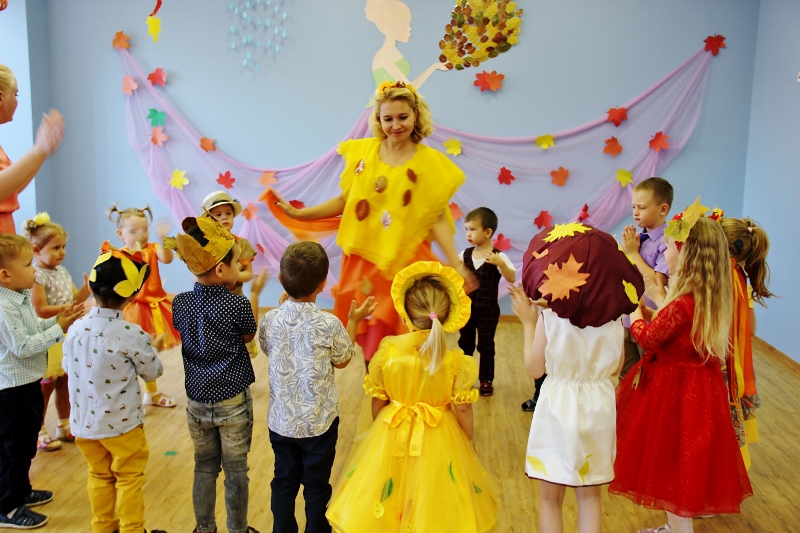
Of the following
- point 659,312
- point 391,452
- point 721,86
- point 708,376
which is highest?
point 721,86

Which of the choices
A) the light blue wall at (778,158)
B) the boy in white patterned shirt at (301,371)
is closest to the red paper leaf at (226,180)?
the boy in white patterned shirt at (301,371)

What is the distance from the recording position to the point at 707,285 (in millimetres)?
2045

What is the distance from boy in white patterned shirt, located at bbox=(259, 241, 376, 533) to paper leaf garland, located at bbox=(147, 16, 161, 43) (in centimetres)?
444

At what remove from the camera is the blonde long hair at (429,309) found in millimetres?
1858

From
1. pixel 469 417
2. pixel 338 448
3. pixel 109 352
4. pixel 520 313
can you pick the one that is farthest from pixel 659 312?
pixel 109 352

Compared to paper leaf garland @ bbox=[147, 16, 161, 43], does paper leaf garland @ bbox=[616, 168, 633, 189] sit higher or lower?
lower

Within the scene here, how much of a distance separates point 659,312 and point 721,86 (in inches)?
150

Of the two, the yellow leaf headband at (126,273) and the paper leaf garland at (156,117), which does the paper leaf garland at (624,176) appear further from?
the yellow leaf headband at (126,273)

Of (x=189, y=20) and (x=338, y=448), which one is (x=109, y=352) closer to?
(x=338, y=448)

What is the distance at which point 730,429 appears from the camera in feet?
6.86

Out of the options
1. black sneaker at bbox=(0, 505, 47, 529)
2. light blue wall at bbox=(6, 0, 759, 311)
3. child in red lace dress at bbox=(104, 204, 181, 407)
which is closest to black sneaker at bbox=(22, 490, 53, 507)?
black sneaker at bbox=(0, 505, 47, 529)

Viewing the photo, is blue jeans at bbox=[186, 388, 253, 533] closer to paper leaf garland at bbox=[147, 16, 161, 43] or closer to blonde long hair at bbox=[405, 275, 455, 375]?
blonde long hair at bbox=[405, 275, 455, 375]

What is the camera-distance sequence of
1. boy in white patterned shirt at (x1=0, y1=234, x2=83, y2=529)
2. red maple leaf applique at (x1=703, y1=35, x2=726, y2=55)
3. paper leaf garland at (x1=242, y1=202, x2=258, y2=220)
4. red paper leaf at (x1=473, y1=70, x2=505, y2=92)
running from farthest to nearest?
paper leaf garland at (x1=242, y1=202, x2=258, y2=220) < red paper leaf at (x1=473, y1=70, x2=505, y2=92) < red maple leaf applique at (x1=703, y1=35, x2=726, y2=55) < boy in white patterned shirt at (x1=0, y1=234, x2=83, y2=529)

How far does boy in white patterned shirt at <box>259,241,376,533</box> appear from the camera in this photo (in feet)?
6.17
